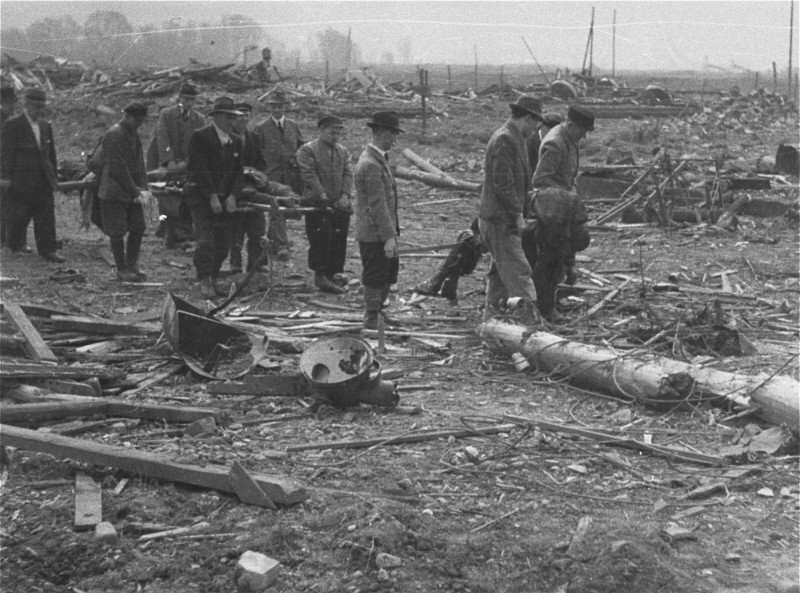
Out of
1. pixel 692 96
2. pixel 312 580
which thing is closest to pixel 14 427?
pixel 312 580

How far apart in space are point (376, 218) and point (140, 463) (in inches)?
173

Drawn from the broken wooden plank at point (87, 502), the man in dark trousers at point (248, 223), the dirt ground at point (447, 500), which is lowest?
the dirt ground at point (447, 500)

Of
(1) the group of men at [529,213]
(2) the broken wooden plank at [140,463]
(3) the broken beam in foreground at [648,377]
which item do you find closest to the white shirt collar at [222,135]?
(1) the group of men at [529,213]

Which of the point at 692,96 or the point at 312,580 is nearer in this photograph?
the point at 312,580

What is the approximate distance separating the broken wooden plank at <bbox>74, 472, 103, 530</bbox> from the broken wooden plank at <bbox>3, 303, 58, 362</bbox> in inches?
91.7

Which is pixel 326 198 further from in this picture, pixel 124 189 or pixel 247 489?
pixel 247 489

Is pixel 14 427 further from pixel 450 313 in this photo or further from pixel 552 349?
pixel 450 313

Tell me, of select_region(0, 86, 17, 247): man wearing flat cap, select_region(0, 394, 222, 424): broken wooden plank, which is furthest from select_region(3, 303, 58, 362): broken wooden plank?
select_region(0, 86, 17, 247): man wearing flat cap

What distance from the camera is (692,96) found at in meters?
44.3

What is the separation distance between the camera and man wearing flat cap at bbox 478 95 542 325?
9125 mm

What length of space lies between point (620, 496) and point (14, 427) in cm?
335

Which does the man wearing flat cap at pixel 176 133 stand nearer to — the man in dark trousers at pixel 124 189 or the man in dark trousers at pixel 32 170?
the man in dark trousers at pixel 32 170

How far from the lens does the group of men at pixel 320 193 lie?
368 inches

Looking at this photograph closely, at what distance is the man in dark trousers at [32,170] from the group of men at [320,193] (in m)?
0.01
